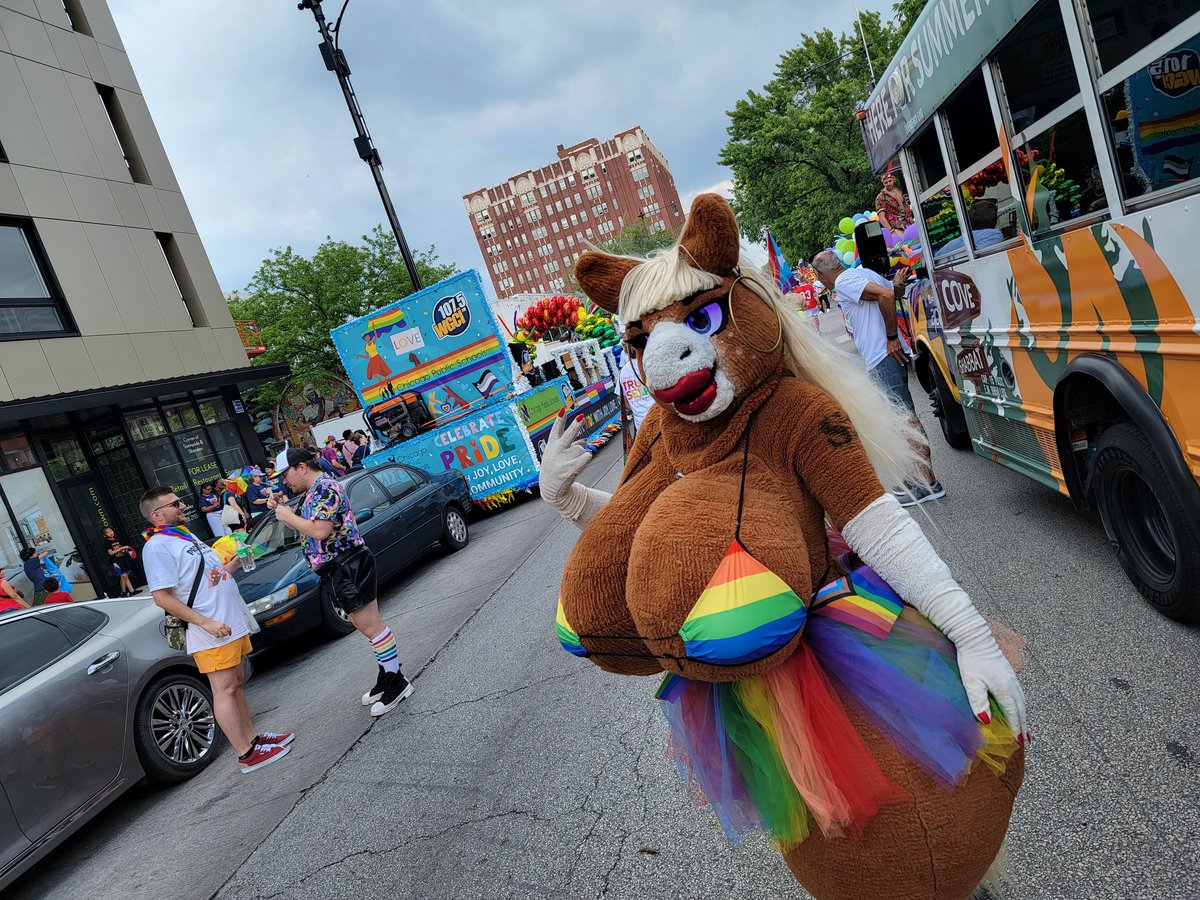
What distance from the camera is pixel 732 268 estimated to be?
1827 mm

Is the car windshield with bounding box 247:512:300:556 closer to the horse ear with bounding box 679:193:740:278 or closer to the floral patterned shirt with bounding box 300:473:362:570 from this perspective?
the floral patterned shirt with bounding box 300:473:362:570

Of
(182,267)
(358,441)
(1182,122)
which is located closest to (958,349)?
(1182,122)

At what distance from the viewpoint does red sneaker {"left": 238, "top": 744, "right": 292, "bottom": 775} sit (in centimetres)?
519

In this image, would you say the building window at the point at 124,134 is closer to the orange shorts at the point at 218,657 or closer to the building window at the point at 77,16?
the building window at the point at 77,16

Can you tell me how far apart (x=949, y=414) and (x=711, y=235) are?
6.06m

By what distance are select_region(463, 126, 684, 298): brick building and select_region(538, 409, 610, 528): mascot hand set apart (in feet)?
441

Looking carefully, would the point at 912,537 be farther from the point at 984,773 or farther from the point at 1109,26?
the point at 1109,26

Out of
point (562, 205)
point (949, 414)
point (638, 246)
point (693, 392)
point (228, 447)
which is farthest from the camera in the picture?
point (562, 205)

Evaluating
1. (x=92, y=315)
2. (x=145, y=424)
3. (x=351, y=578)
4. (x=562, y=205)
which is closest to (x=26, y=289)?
(x=92, y=315)

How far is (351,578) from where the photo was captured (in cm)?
541

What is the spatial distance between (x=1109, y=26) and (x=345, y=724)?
5611 mm

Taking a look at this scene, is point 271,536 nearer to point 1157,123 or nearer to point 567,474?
point 567,474

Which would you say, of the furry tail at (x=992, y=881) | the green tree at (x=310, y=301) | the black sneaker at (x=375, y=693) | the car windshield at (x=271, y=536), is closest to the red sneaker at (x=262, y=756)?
the black sneaker at (x=375, y=693)

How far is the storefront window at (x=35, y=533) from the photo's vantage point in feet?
43.3
